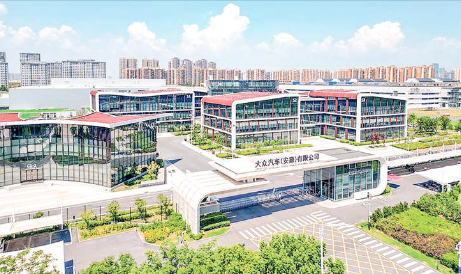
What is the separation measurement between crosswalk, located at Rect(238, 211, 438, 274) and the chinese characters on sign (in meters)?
6.36

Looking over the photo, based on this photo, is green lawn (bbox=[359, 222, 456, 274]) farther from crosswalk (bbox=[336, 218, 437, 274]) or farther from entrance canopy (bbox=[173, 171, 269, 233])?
entrance canopy (bbox=[173, 171, 269, 233])

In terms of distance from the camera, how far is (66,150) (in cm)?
5231

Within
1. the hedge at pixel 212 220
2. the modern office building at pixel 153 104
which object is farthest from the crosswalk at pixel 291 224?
the modern office building at pixel 153 104

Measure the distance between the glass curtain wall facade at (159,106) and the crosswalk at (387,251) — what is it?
6625 cm

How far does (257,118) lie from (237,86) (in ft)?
159

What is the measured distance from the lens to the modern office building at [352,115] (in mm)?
84438

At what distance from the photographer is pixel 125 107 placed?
9512 centimetres

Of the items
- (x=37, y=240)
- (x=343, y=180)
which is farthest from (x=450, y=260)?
(x=37, y=240)

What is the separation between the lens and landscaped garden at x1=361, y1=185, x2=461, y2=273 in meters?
32.4

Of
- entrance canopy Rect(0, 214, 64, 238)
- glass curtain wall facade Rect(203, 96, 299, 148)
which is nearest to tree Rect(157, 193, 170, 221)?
entrance canopy Rect(0, 214, 64, 238)

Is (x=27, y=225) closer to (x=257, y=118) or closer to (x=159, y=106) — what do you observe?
(x=257, y=118)

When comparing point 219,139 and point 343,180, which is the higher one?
point 219,139

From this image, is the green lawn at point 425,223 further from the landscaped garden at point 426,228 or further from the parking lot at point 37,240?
the parking lot at point 37,240

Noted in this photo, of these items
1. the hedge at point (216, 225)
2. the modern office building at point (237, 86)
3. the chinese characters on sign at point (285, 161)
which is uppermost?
the modern office building at point (237, 86)
